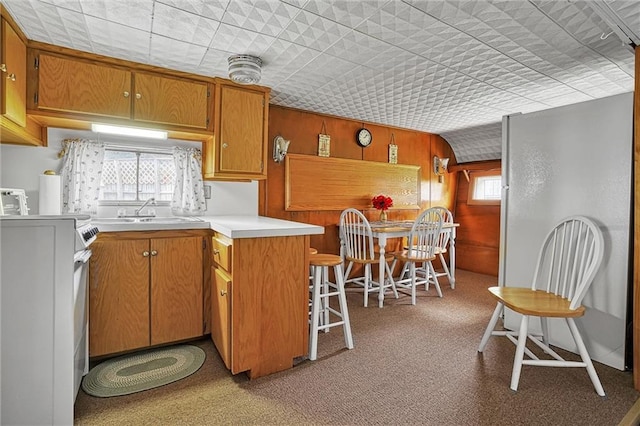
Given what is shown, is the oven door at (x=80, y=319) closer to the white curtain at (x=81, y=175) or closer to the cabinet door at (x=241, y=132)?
the white curtain at (x=81, y=175)

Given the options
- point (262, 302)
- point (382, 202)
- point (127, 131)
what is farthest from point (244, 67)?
point (382, 202)

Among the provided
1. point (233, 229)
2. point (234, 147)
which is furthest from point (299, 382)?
point (234, 147)

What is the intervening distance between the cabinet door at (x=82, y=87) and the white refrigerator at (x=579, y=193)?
289cm

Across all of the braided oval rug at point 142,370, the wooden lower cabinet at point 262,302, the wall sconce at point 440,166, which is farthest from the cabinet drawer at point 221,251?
the wall sconce at point 440,166

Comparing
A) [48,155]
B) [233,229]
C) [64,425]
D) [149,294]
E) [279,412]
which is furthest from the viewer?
[48,155]

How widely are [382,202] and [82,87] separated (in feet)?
9.96

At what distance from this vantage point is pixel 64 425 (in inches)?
55.5

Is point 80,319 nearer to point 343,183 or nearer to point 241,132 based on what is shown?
point 241,132

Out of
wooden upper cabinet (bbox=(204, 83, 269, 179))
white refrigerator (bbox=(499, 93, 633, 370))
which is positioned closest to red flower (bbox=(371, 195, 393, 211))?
white refrigerator (bbox=(499, 93, 633, 370))

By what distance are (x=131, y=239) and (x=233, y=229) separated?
0.77m

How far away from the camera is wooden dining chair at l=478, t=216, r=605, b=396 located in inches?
68.8

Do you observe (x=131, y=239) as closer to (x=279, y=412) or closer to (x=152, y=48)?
(x=152, y=48)

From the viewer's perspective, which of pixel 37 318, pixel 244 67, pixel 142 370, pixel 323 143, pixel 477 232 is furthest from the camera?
pixel 477 232

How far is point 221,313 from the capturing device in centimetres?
199
